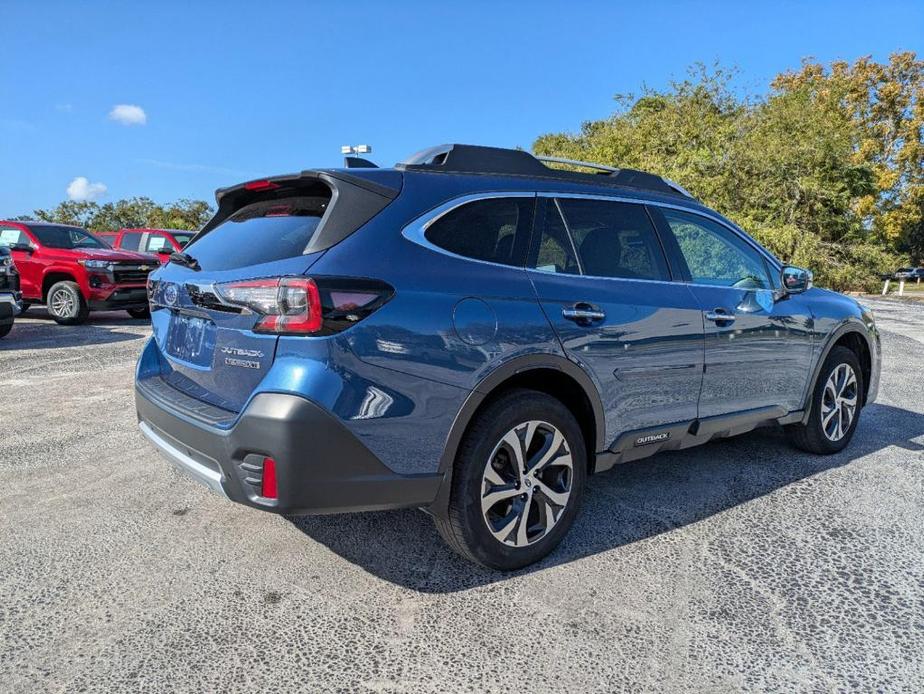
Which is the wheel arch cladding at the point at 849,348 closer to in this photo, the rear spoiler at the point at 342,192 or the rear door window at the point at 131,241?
the rear spoiler at the point at 342,192

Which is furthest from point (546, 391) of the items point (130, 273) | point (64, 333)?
point (130, 273)

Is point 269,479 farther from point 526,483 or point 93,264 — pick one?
point 93,264

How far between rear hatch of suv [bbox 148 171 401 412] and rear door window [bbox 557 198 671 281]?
980mm

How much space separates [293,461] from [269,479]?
135 millimetres

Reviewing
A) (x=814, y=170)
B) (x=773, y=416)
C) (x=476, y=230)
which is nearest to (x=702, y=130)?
(x=814, y=170)

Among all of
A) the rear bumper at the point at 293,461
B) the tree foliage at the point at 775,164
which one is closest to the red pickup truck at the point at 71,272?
the rear bumper at the point at 293,461

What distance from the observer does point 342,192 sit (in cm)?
256

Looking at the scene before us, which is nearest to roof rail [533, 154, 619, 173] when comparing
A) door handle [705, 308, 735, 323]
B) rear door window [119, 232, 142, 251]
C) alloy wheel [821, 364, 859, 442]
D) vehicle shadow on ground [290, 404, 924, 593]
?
door handle [705, 308, 735, 323]

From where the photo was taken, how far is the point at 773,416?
4.13 m

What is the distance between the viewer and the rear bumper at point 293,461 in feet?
7.47

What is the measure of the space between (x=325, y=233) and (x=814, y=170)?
26.5 metres

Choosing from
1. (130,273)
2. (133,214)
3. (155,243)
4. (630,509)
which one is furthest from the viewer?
(133,214)

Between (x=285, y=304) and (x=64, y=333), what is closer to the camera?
(x=285, y=304)

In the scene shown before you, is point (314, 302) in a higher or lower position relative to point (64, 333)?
higher
